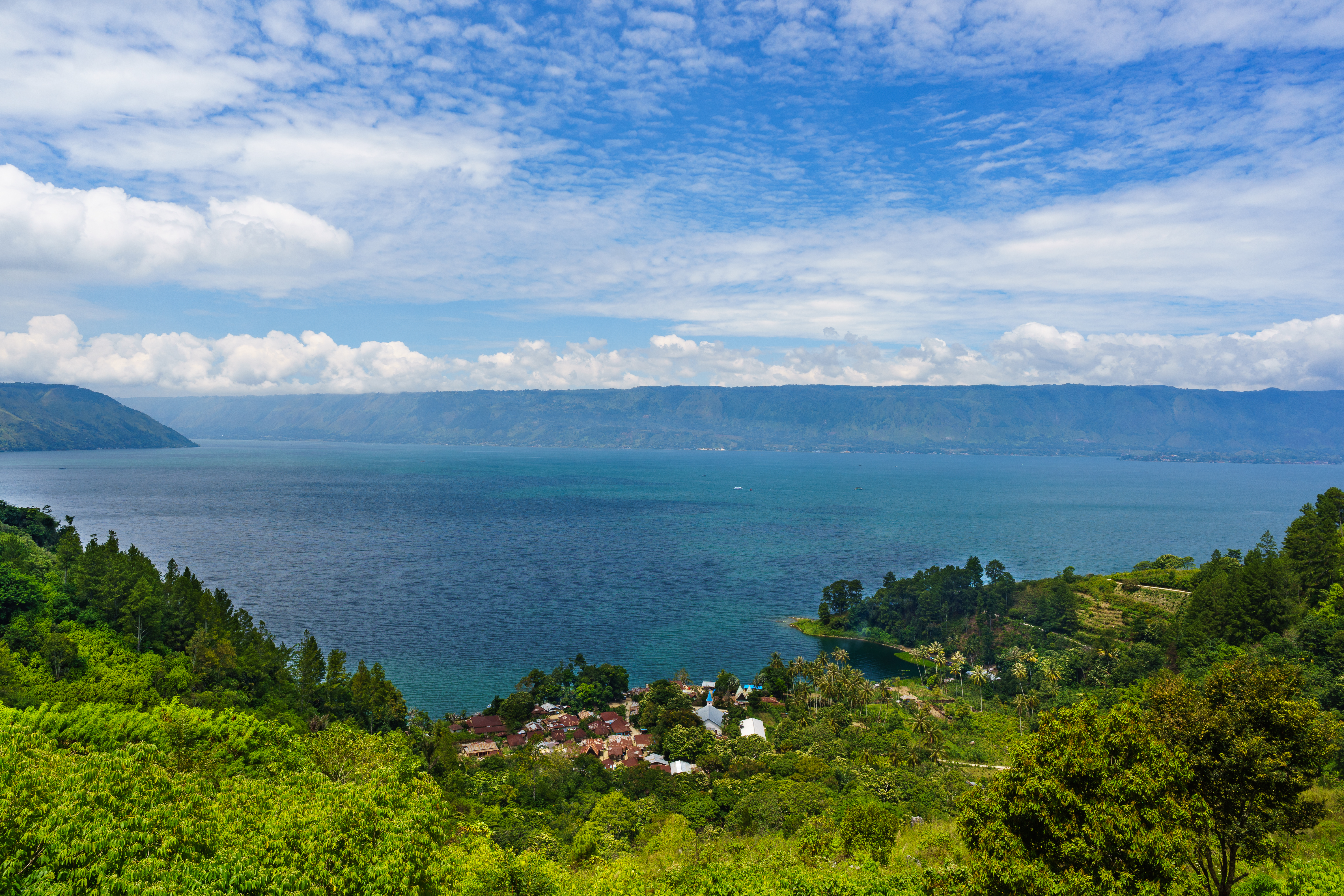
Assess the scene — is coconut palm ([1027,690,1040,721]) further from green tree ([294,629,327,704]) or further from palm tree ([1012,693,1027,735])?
green tree ([294,629,327,704])

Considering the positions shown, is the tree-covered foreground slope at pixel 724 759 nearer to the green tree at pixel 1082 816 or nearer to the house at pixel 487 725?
the green tree at pixel 1082 816

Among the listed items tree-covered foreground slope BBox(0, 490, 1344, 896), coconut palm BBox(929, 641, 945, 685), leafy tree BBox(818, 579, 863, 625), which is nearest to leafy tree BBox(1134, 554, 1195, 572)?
tree-covered foreground slope BBox(0, 490, 1344, 896)

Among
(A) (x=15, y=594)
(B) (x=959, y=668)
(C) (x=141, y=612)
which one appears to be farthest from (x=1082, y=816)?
(C) (x=141, y=612)

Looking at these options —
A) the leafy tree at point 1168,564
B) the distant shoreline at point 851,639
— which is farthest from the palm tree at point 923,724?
the leafy tree at point 1168,564

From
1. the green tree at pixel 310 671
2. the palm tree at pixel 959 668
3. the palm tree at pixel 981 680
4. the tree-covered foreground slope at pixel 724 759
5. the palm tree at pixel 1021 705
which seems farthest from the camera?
the palm tree at pixel 959 668

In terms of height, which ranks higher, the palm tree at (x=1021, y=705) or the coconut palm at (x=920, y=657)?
the palm tree at (x=1021, y=705)

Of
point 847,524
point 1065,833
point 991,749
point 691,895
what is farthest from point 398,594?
point 847,524

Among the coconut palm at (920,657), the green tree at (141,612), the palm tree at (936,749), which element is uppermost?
the green tree at (141,612)
